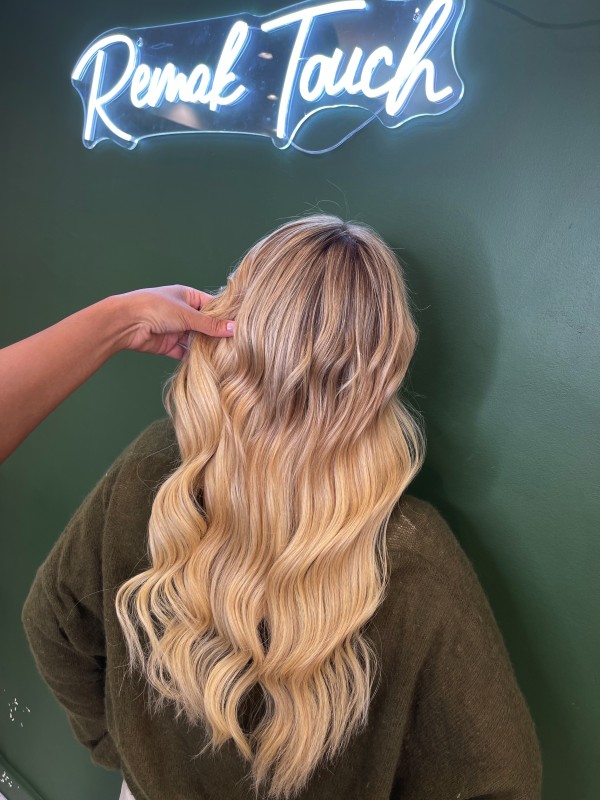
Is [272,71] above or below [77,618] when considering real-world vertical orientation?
above

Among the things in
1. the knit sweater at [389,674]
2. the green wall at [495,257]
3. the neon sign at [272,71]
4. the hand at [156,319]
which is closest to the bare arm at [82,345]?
the hand at [156,319]

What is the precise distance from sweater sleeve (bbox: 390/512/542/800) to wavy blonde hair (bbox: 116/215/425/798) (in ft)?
0.36

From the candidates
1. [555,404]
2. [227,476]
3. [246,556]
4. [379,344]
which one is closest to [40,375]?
[227,476]

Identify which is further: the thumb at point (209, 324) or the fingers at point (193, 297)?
the fingers at point (193, 297)

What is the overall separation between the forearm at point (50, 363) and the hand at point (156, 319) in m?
0.02

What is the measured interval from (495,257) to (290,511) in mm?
639

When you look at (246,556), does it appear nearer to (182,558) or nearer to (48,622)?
(182,558)

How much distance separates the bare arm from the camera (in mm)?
867

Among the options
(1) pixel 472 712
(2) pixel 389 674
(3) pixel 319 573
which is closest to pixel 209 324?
(3) pixel 319 573

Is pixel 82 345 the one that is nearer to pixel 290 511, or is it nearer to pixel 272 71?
pixel 290 511

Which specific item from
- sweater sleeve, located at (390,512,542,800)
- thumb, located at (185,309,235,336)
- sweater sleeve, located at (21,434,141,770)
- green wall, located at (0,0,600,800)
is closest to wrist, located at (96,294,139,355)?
thumb, located at (185,309,235,336)

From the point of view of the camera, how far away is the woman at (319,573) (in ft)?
3.02

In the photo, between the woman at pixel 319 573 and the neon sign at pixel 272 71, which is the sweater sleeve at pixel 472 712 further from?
the neon sign at pixel 272 71

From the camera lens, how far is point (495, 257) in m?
1.09
